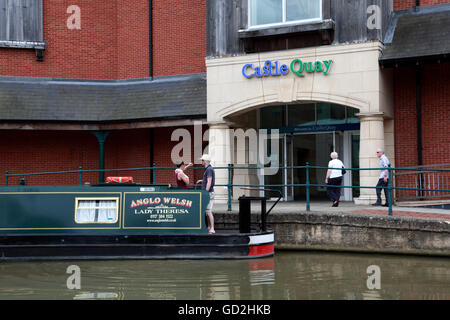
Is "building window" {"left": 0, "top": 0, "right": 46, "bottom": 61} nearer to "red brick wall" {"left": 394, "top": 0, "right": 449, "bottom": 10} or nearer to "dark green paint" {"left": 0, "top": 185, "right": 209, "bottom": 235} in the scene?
"dark green paint" {"left": 0, "top": 185, "right": 209, "bottom": 235}

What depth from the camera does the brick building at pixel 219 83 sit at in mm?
13641

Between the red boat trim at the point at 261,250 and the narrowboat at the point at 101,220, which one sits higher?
the narrowboat at the point at 101,220

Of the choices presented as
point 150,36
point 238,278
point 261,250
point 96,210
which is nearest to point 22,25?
point 150,36

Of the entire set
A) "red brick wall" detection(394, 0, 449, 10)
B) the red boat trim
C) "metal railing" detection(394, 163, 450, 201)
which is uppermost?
"red brick wall" detection(394, 0, 449, 10)

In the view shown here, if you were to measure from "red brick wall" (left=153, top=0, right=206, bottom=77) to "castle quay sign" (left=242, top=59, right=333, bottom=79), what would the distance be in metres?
2.72

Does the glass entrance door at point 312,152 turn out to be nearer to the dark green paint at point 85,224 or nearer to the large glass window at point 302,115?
the large glass window at point 302,115

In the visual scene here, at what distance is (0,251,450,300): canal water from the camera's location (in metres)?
7.35

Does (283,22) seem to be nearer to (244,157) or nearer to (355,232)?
(244,157)

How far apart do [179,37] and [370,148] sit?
284 inches

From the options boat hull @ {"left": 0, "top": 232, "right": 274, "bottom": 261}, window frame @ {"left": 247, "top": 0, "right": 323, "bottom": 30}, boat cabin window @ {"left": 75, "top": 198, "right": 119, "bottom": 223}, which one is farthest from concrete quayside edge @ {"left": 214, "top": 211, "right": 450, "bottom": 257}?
window frame @ {"left": 247, "top": 0, "right": 323, "bottom": 30}

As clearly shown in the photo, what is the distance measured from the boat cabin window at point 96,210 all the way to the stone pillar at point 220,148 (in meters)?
4.93

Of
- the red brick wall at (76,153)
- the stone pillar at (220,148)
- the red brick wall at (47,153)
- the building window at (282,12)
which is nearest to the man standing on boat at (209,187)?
the stone pillar at (220,148)

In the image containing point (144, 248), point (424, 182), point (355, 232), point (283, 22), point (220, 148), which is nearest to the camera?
point (144, 248)

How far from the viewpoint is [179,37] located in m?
17.4
